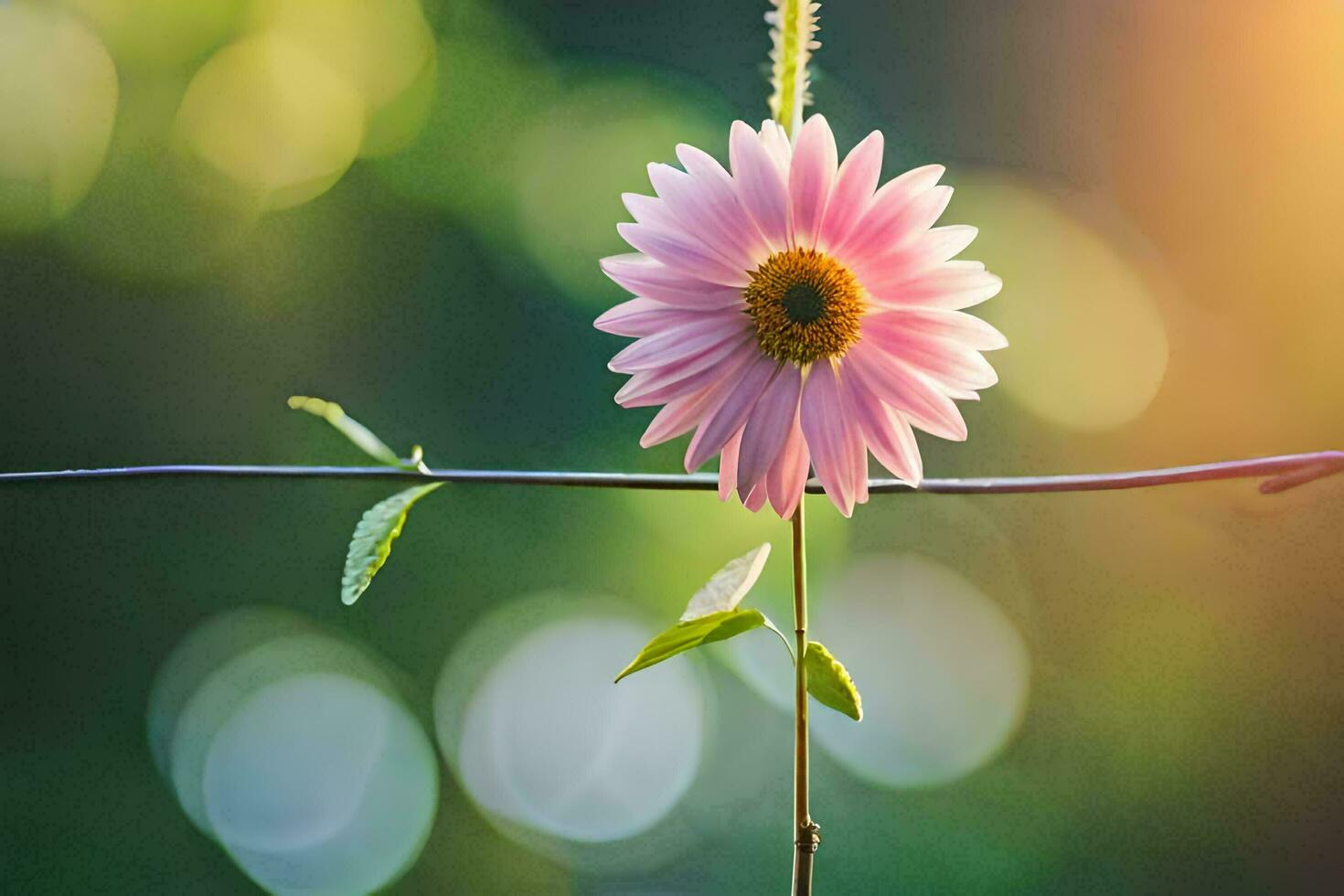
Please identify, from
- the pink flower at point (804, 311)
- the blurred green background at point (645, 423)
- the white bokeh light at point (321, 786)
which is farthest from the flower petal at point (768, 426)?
the white bokeh light at point (321, 786)

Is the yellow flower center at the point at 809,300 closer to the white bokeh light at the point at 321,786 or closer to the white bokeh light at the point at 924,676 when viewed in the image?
the white bokeh light at the point at 924,676

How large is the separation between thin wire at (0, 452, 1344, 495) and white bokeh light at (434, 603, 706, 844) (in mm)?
656

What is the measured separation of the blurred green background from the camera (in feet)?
2.77

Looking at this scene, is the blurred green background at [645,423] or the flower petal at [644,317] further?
the blurred green background at [645,423]

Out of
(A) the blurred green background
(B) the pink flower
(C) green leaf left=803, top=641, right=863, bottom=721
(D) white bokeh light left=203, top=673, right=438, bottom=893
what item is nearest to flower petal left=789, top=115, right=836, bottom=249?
(B) the pink flower

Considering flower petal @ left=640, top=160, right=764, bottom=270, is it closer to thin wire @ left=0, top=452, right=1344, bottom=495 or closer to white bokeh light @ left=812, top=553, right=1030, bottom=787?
thin wire @ left=0, top=452, right=1344, bottom=495

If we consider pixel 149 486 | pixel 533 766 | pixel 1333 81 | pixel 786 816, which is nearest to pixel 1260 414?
pixel 1333 81

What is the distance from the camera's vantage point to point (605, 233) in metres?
1.06

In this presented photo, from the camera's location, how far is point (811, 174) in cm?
23

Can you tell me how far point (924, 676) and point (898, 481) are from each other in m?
0.69

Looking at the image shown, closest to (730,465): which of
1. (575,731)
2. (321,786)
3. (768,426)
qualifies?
(768,426)

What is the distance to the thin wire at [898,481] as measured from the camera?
229mm

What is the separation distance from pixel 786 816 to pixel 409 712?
0.40 metres

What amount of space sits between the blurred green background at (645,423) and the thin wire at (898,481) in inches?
23.7
